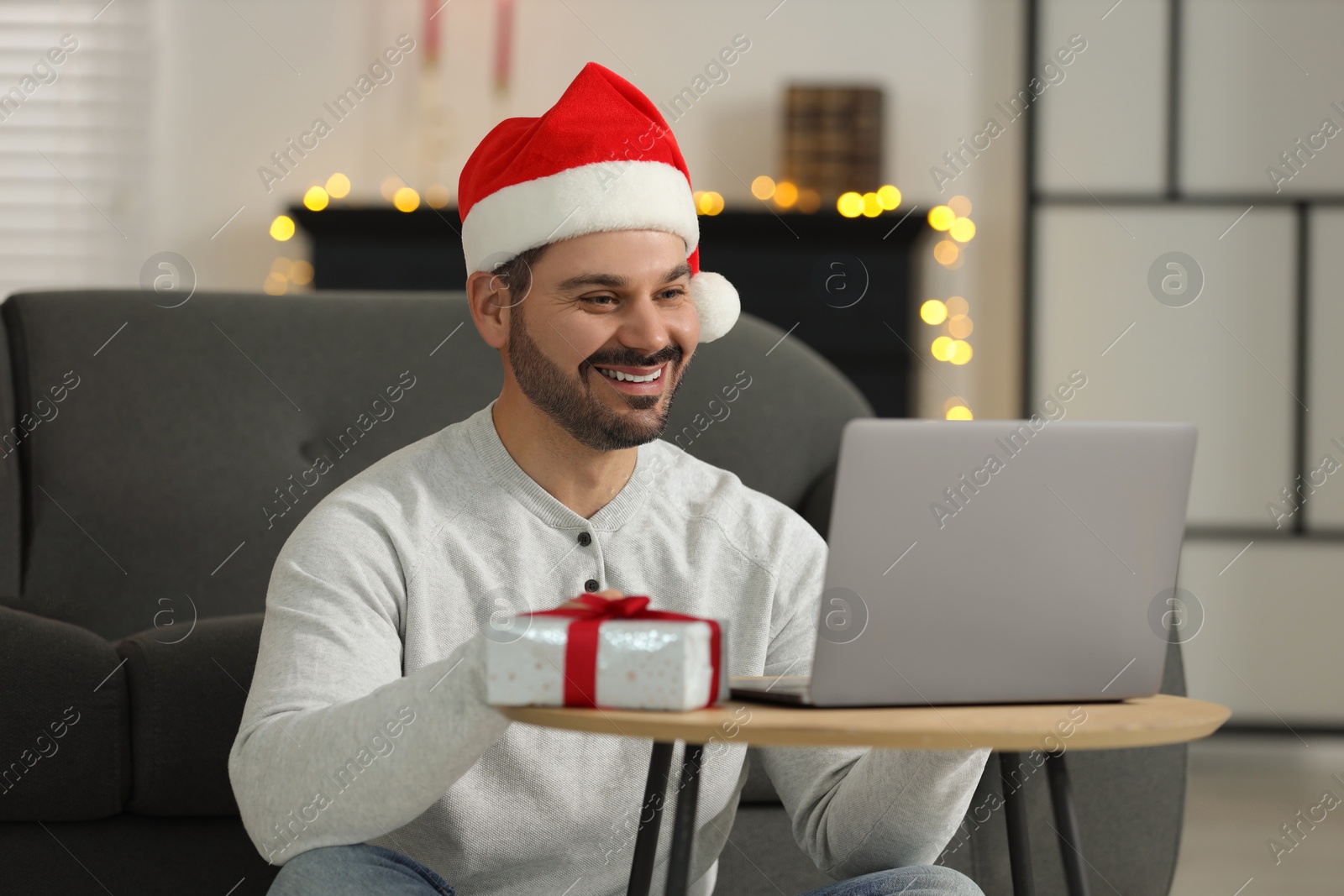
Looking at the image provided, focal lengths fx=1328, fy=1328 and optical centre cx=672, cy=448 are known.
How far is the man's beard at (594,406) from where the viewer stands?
Result: 48.6 inches

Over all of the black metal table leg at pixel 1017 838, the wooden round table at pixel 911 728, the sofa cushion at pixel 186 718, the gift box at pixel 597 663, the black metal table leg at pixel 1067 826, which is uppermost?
the gift box at pixel 597 663

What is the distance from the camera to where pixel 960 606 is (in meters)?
0.82

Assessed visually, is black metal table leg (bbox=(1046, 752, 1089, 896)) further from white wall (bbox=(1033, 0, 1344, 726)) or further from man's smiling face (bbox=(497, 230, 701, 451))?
white wall (bbox=(1033, 0, 1344, 726))

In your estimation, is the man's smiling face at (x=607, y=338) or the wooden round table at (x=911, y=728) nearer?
the wooden round table at (x=911, y=728)

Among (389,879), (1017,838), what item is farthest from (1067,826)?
(389,879)

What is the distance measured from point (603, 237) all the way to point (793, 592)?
0.39 m

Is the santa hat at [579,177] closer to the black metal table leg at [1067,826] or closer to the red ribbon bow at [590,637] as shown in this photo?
the red ribbon bow at [590,637]

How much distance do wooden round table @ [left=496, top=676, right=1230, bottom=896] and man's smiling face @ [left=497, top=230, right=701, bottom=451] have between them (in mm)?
424

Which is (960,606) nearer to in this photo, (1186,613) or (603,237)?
(603,237)

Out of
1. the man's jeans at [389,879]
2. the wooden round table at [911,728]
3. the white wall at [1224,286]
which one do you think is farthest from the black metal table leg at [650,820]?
the white wall at [1224,286]

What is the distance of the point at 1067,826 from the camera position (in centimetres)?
85

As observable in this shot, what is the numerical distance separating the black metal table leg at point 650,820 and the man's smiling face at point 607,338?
374 millimetres

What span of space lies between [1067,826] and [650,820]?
0.29m

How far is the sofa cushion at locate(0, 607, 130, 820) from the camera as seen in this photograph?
1468mm
